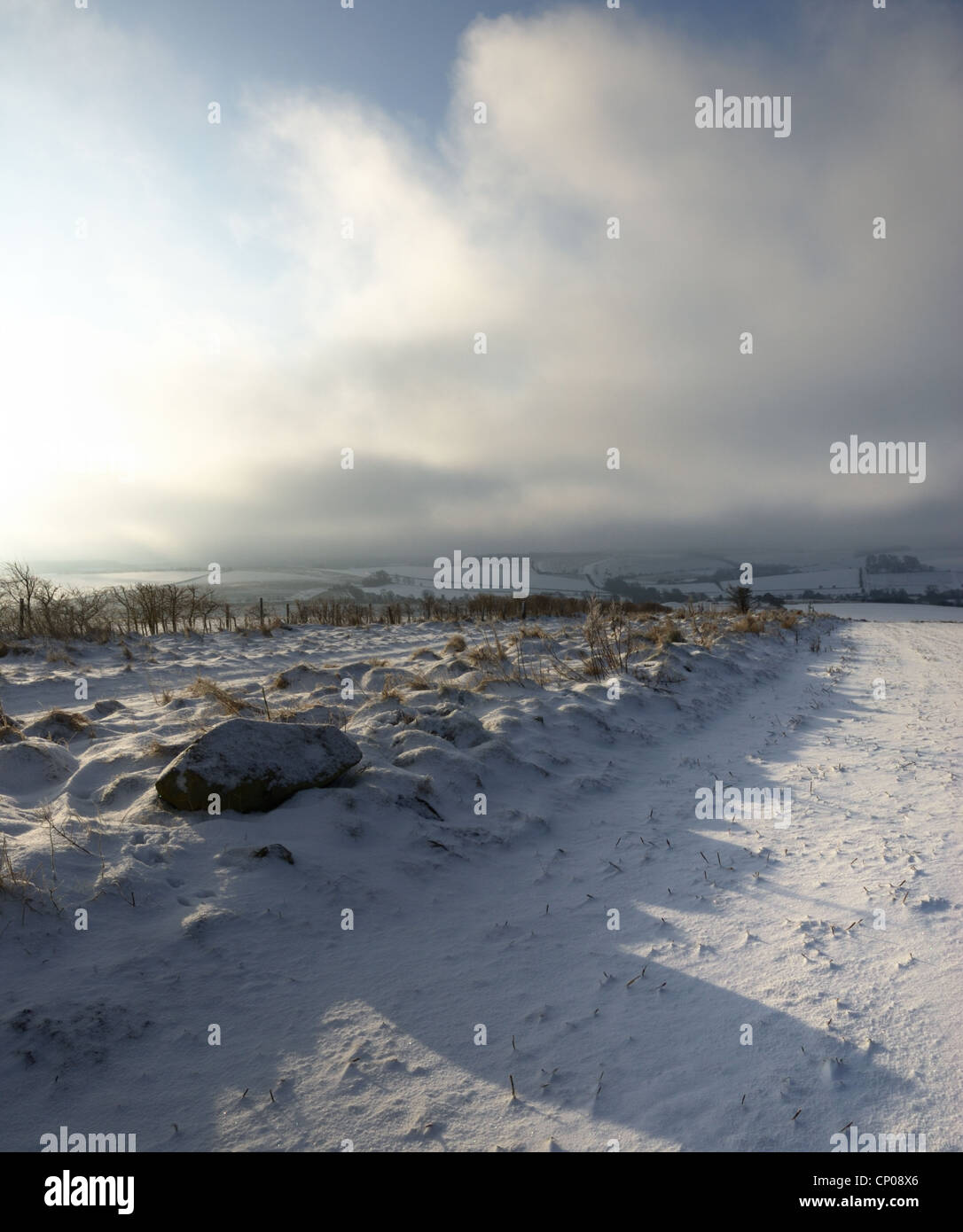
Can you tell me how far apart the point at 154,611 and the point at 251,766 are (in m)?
16.3

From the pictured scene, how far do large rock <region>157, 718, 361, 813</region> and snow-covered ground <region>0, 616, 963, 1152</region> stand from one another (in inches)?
5.9

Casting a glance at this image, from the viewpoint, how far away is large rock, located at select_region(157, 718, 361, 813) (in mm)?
4109

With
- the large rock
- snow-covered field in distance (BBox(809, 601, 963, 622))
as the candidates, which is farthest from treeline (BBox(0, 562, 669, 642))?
snow-covered field in distance (BBox(809, 601, 963, 622))

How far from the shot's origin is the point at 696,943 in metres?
3.17

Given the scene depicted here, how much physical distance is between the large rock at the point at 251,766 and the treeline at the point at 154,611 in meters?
8.07

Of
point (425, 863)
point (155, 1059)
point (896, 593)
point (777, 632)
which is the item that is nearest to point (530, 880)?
point (425, 863)

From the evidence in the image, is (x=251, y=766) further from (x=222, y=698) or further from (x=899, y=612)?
(x=899, y=612)

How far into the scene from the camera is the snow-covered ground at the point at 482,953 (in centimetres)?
218

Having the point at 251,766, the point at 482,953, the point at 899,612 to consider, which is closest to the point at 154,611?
the point at 251,766

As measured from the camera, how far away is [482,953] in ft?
10.4

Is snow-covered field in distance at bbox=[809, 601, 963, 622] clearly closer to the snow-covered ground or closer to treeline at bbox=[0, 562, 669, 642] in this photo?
treeline at bbox=[0, 562, 669, 642]

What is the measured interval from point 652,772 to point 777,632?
603 inches

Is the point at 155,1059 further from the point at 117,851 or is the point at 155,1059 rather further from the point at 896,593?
the point at 896,593
